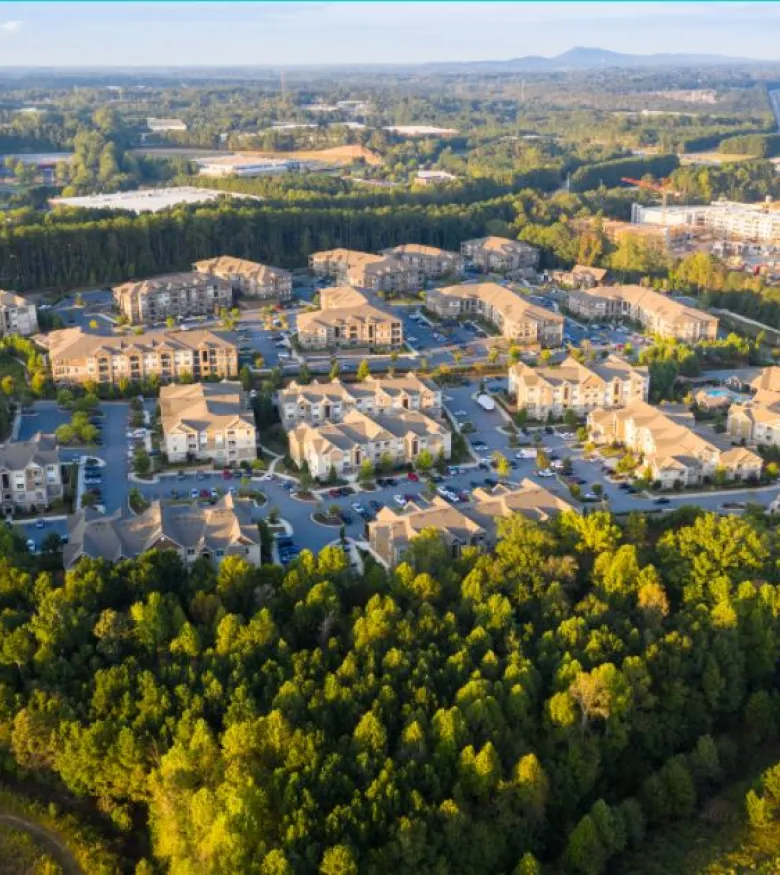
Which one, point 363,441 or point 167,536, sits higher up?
point 167,536

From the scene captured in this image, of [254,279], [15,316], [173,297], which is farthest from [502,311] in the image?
[15,316]

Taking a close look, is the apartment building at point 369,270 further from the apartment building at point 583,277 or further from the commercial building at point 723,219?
the commercial building at point 723,219

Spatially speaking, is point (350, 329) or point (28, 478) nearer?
point (28, 478)

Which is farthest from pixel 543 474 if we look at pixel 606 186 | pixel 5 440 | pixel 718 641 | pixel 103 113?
pixel 103 113

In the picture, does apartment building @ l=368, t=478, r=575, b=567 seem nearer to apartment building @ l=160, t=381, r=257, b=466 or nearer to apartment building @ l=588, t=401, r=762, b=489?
apartment building @ l=588, t=401, r=762, b=489

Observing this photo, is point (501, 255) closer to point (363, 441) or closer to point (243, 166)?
point (363, 441)

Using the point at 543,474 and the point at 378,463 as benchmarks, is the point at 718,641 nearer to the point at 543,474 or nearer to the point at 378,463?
the point at 543,474

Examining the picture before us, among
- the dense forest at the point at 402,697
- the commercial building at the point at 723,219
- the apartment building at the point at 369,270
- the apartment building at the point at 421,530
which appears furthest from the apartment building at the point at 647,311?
the commercial building at the point at 723,219
